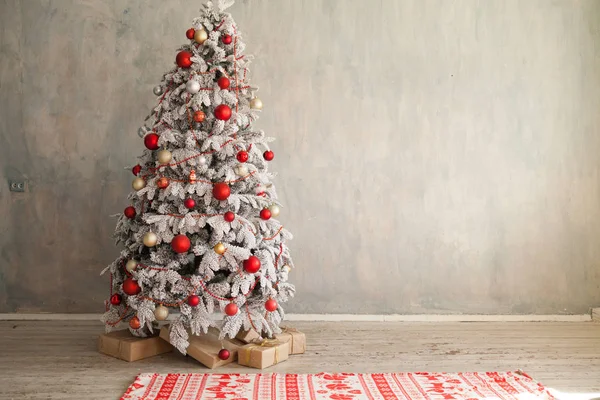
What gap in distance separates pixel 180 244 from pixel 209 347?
1.98 feet

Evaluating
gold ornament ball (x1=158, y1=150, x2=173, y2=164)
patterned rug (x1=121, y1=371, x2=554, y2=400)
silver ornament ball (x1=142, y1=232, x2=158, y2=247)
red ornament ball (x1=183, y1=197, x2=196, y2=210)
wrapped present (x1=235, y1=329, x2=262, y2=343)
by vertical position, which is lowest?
patterned rug (x1=121, y1=371, x2=554, y2=400)

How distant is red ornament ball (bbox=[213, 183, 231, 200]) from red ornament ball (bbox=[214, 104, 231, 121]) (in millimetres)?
372

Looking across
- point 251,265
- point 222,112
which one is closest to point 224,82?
point 222,112

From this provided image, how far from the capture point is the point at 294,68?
179 inches

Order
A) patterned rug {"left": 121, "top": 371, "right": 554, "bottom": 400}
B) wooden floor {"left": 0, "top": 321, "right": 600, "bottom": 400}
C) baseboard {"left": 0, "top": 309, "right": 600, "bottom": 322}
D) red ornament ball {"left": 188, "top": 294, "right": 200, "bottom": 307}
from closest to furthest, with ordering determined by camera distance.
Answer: patterned rug {"left": 121, "top": 371, "right": 554, "bottom": 400} < wooden floor {"left": 0, "top": 321, "right": 600, "bottom": 400} < red ornament ball {"left": 188, "top": 294, "right": 200, "bottom": 307} < baseboard {"left": 0, "top": 309, "right": 600, "bottom": 322}

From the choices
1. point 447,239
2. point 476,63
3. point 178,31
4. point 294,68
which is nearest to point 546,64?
point 476,63

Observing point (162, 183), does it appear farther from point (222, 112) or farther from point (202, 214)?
point (222, 112)

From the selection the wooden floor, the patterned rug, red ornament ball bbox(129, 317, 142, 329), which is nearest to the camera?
the patterned rug

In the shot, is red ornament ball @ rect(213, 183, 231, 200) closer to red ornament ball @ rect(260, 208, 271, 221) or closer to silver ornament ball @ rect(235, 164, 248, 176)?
silver ornament ball @ rect(235, 164, 248, 176)

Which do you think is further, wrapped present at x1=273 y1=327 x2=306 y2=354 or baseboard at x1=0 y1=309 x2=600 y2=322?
baseboard at x1=0 y1=309 x2=600 y2=322

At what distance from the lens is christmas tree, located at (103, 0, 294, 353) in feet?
11.3

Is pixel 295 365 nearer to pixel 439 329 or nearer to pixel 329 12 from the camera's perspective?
pixel 439 329

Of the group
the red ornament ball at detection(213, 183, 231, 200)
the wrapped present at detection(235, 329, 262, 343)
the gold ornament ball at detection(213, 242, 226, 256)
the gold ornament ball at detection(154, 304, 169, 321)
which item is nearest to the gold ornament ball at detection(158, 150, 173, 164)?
the red ornament ball at detection(213, 183, 231, 200)

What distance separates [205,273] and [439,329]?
1807 millimetres
